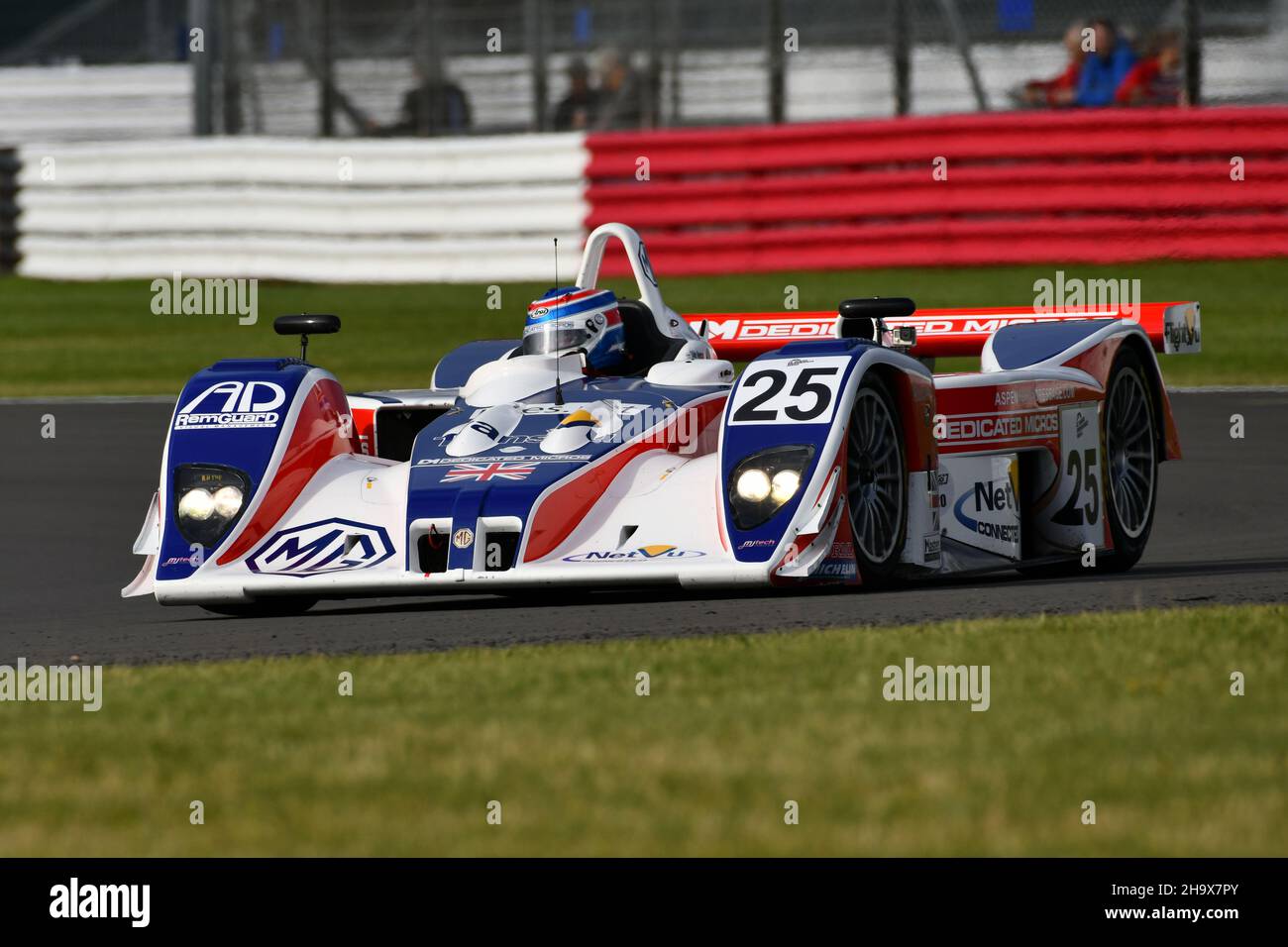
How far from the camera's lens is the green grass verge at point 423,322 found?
18.9m

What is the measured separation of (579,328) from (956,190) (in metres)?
10.6

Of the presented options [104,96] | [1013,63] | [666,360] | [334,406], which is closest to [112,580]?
[334,406]

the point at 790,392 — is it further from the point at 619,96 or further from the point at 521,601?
the point at 619,96

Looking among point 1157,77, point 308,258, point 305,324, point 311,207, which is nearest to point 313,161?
point 311,207

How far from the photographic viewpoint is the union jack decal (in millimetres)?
8930

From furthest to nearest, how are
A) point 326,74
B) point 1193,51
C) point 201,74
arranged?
1. point 201,74
2. point 326,74
3. point 1193,51

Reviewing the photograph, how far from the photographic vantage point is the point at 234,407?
31.2 ft

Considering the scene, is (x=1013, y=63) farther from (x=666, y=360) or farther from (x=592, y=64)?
(x=666, y=360)

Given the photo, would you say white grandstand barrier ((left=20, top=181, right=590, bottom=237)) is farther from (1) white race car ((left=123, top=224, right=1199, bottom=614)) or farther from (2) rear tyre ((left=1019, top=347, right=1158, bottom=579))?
(1) white race car ((left=123, top=224, right=1199, bottom=614))

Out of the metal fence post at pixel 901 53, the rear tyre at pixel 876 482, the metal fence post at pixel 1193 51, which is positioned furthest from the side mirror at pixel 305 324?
the metal fence post at pixel 901 53

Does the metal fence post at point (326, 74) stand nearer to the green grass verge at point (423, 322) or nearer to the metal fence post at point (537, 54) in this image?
the green grass verge at point (423, 322)

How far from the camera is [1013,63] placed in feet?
68.3

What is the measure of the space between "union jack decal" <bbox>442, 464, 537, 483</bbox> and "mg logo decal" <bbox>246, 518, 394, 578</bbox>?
318 millimetres

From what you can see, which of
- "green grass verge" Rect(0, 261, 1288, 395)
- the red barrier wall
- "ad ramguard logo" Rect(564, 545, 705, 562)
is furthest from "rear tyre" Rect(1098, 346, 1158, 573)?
the red barrier wall
